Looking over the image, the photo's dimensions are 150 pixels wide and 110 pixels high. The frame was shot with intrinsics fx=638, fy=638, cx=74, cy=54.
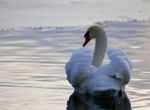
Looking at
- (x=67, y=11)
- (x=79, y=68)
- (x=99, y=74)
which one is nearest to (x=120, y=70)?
(x=99, y=74)

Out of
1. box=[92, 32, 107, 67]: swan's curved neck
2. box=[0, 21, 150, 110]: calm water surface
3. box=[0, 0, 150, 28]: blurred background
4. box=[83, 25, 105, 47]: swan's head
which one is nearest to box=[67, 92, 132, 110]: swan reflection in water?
box=[0, 21, 150, 110]: calm water surface

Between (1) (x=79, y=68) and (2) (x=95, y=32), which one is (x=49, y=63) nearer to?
(2) (x=95, y=32)

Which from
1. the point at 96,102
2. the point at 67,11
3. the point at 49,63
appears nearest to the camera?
the point at 96,102

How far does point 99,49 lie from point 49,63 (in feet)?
5.12

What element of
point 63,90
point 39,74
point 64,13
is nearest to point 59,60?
point 39,74

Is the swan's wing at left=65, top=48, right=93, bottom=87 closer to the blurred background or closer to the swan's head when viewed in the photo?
the swan's head

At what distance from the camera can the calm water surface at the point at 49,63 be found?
31.3 feet

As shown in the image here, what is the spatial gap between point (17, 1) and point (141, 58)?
11.4 metres

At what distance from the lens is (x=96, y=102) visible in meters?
9.55

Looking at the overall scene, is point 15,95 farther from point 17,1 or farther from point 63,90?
point 17,1

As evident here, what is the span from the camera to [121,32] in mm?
17500

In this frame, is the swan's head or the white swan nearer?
the white swan

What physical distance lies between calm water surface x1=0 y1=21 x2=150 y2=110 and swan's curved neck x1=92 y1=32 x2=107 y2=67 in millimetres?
642

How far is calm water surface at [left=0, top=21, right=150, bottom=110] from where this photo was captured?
955cm
